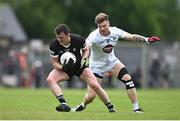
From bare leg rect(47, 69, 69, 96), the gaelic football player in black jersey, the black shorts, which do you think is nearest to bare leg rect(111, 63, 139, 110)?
the gaelic football player in black jersey

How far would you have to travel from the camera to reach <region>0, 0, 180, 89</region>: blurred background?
4441cm

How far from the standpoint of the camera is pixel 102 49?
61.0 ft

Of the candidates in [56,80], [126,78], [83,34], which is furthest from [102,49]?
[83,34]

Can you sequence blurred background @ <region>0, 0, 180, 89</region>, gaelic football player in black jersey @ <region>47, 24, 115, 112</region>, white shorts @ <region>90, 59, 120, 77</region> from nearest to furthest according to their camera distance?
gaelic football player in black jersey @ <region>47, 24, 115, 112</region>
white shorts @ <region>90, 59, 120, 77</region>
blurred background @ <region>0, 0, 180, 89</region>

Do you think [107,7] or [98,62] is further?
[107,7]

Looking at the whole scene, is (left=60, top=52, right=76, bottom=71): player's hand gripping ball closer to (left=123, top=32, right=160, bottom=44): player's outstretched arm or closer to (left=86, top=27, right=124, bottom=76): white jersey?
(left=86, top=27, right=124, bottom=76): white jersey

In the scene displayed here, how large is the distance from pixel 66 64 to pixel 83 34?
72.9 metres

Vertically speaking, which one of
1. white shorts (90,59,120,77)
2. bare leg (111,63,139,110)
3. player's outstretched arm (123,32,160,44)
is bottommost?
bare leg (111,63,139,110)

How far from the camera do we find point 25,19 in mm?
95938

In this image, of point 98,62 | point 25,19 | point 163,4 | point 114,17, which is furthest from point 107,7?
point 98,62

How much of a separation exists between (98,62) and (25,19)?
255ft

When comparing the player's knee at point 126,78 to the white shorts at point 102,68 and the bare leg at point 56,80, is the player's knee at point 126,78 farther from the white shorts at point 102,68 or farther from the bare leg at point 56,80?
the bare leg at point 56,80

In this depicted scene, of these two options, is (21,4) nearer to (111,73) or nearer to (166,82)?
(166,82)

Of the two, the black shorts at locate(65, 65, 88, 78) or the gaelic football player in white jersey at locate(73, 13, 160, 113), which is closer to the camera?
the black shorts at locate(65, 65, 88, 78)
